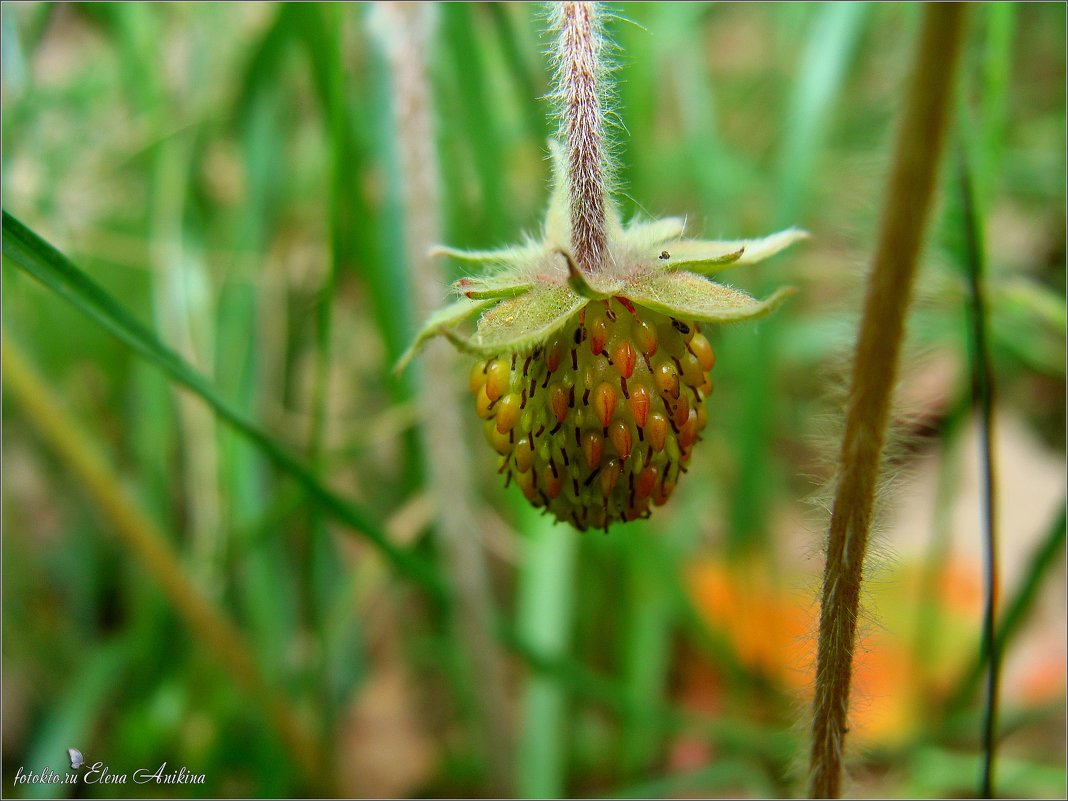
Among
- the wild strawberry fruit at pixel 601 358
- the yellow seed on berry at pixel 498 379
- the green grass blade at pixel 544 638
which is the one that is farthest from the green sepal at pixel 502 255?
the green grass blade at pixel 544 638

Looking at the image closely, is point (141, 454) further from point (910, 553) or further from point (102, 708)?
point (910, 553)

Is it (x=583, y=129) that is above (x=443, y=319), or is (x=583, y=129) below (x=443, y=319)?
above

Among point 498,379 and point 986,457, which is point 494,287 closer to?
point 498,379

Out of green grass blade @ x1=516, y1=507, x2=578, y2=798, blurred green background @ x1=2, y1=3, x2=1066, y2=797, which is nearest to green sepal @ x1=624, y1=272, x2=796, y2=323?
blurred green background @ x1=2, y1=3, x2=1066, y2=797

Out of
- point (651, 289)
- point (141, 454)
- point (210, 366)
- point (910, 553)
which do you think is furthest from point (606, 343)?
point (910, 553)

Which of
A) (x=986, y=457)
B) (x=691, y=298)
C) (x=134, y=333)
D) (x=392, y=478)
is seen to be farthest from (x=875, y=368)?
(x=392, y=478)

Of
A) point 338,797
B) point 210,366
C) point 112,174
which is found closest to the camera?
point 338,797
